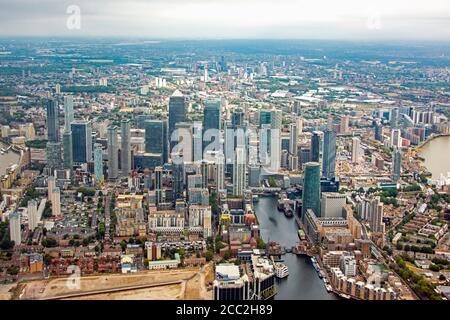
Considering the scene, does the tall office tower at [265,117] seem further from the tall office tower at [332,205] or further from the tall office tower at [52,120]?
the tall office tower at [52,120]

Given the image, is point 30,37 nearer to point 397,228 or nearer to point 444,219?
point 397,228

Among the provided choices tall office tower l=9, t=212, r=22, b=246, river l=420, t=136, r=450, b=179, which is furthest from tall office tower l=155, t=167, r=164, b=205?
river l=420, t=136, r=450, b=179

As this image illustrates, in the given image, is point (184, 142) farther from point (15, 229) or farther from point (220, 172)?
point (15, 229)

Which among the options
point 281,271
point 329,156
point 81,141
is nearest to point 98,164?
point 81,141

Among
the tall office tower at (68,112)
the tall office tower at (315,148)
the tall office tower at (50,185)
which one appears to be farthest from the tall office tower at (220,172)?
the tall office tower at (68,112)

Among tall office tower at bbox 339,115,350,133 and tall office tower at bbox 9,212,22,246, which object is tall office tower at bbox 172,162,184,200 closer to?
tall office tower at bbox 9,212,22,246

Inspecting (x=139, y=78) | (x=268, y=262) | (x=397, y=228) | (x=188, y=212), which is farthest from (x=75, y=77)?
(x=397, y=228)
